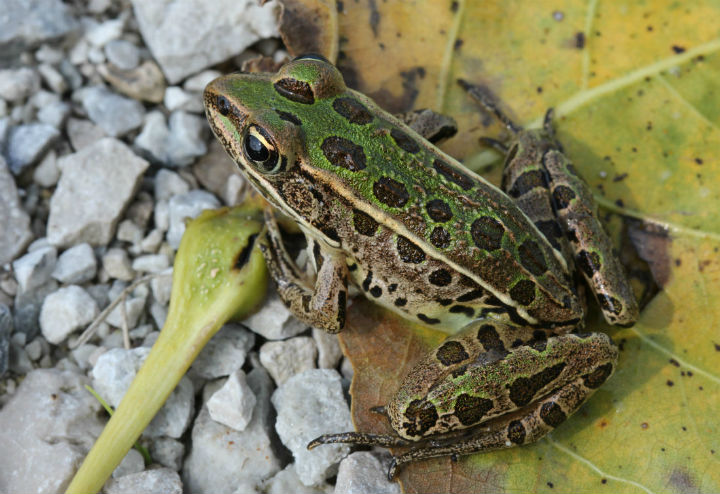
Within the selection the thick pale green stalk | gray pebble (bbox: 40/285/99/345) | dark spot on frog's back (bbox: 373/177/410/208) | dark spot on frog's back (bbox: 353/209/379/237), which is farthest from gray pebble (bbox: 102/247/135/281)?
dark spot on frog's back (bbox: 373/177/410/208)

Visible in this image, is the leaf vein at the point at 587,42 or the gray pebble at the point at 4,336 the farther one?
the leaf vein at the point at 587,42

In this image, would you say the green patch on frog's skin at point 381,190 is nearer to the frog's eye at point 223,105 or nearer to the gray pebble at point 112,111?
the frog's eye at point 223,105

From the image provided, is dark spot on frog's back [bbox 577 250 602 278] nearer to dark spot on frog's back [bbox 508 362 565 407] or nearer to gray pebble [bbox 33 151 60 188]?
dark spot on frog's back [bbox 508 362 565 407]

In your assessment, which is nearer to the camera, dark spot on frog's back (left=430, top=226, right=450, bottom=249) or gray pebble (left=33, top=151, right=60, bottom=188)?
dark spot on frog's back (left=430, top=226, right=450, bottom=249)

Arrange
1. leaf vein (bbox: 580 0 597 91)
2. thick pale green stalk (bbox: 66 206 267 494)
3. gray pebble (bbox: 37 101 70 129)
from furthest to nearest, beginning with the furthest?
gray pebble (bbox: 37 101 70 129), leaf vein (bbox: 580 0 597 91), thick pale green stalk (bbox: 66 206 267 494)

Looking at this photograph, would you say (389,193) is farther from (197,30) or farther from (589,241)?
(197,30)

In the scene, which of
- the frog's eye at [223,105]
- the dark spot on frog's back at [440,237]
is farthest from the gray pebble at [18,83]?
the dark spot on frog's back at [440,237]

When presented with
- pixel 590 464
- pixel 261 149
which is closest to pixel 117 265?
pixel 261 149
